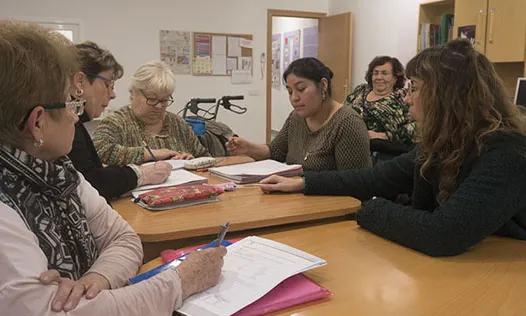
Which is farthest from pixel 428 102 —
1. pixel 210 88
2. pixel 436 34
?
pixel 210 88

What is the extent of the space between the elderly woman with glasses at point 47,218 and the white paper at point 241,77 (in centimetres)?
536

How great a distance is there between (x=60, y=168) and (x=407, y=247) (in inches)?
35.9

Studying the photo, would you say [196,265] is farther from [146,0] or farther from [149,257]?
[146,0]

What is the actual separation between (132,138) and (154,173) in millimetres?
793

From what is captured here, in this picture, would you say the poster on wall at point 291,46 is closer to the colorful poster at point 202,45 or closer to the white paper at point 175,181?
the colorful poster at point 202,45

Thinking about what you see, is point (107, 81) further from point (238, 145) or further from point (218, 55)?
point (218, 55)

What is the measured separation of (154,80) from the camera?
2.59m

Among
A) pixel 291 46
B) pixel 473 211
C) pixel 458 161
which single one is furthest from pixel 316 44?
pixel 473 211

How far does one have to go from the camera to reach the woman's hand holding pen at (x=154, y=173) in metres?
1.83

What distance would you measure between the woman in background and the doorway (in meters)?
3.42

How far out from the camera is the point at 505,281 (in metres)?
1.09

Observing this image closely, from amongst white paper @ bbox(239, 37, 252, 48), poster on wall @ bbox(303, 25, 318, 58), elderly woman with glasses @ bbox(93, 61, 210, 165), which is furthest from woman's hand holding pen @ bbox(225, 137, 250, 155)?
poster on wall @ bbox(303, 25, 318, 58)

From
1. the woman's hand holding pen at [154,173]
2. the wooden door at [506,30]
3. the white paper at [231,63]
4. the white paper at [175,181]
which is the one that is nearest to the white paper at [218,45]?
the white paper at [231,63]

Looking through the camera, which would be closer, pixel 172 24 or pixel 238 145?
pixel 238 145
